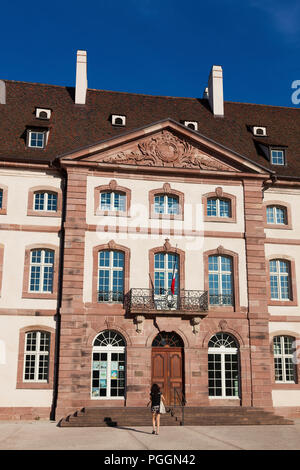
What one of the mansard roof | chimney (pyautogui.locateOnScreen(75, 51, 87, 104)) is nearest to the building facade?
the mansard roof

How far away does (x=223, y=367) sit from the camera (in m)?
25.2

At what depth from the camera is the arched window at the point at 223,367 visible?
81.5 feet

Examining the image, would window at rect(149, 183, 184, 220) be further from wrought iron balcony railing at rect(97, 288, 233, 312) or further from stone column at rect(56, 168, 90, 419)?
wrought iron balcony railing at rect(97, 288, 233, 312)

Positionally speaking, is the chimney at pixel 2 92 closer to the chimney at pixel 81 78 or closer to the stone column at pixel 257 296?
the chimney at pixel 81 78

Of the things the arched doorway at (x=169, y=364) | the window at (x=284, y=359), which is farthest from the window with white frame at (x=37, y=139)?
the window at (x=284, y=359)

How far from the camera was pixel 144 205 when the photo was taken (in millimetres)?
26500

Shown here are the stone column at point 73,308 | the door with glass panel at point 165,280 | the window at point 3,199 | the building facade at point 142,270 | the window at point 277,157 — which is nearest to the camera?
the stone column at point 73,308

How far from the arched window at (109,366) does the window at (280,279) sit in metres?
8.11

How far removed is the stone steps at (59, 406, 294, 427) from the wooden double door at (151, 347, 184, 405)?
3.81 feet

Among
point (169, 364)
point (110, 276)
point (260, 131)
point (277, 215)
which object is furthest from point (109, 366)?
point (260, 131)

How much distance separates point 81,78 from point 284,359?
64.2 feet

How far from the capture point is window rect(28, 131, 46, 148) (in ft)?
90.3
